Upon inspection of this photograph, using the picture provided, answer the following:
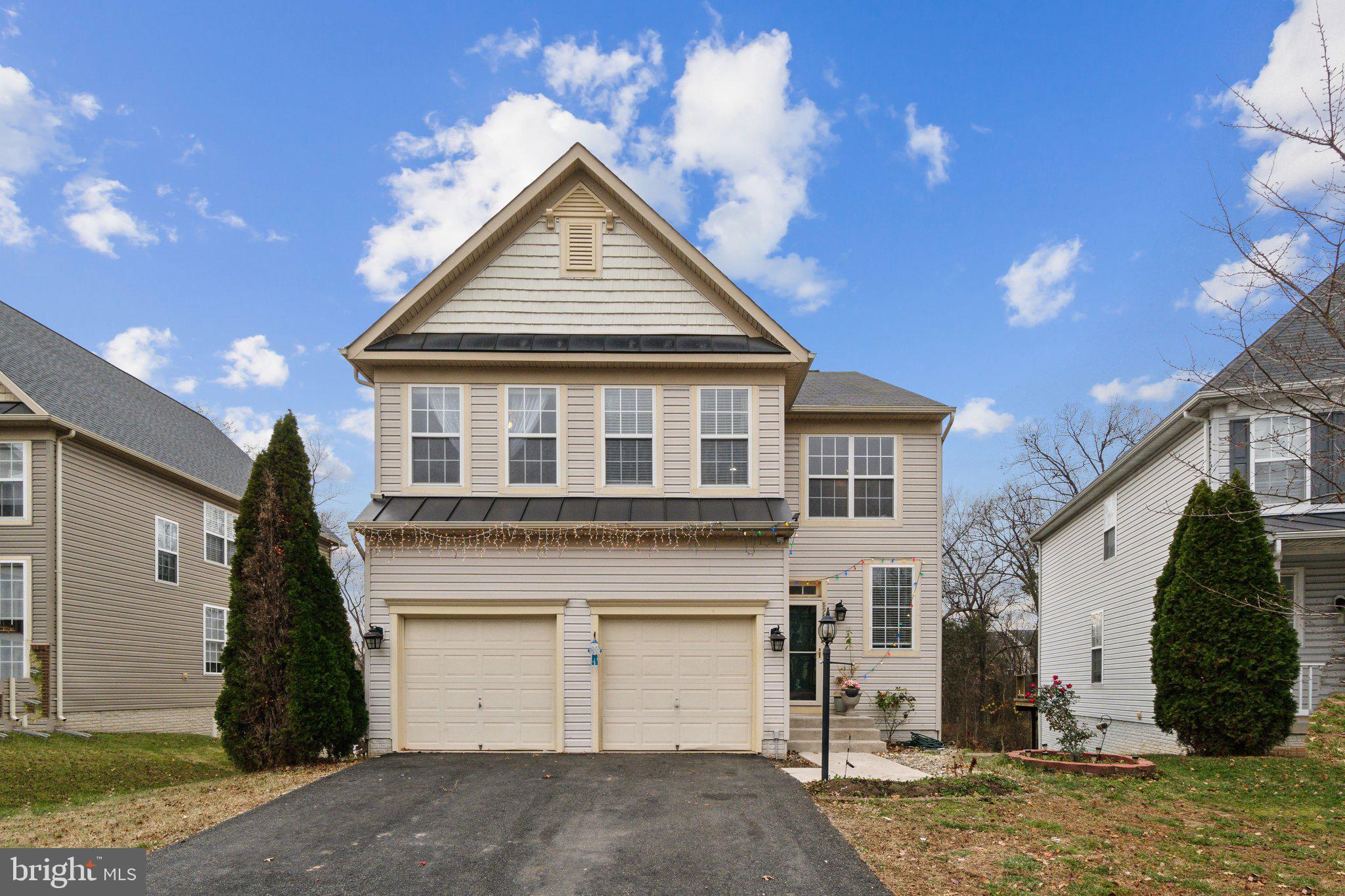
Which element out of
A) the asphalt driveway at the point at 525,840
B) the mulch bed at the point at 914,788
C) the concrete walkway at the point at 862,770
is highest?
the asphalt driveway at the point at 525,840

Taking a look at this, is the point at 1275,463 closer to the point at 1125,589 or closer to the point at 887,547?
the point at 1125,589

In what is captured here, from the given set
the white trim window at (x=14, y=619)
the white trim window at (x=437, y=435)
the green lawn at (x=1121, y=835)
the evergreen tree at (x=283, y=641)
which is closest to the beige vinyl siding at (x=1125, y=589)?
the green lawn at (x=1121, y=835)

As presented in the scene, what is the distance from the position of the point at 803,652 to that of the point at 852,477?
10.6 feet

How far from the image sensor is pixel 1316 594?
39.9 ft

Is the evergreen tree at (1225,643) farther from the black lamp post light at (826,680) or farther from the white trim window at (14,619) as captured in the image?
the white trim window at (14,619)

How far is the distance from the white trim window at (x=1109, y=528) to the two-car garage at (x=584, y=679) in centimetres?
948

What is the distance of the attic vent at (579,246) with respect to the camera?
12.7 metres

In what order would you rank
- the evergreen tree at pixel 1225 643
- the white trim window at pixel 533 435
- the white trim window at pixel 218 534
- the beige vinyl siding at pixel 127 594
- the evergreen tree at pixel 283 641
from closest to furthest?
the evergreen tree at pixel 283 641, the evergreen tree at pixel 1225 643, the white trim window at pixel 533 435, the beige vinyl siding at pixel 127 594, the white trim window at pixel 218 534

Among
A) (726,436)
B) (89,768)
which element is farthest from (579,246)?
(89,768)

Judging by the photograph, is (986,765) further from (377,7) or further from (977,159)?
(377,7)

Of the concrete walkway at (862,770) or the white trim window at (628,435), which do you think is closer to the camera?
the concrete walkway at (862,770)

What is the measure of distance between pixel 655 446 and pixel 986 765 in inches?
249

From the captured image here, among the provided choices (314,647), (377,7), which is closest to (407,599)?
(314,647)

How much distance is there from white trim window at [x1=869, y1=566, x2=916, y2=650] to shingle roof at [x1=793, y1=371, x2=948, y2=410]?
9.54ft
